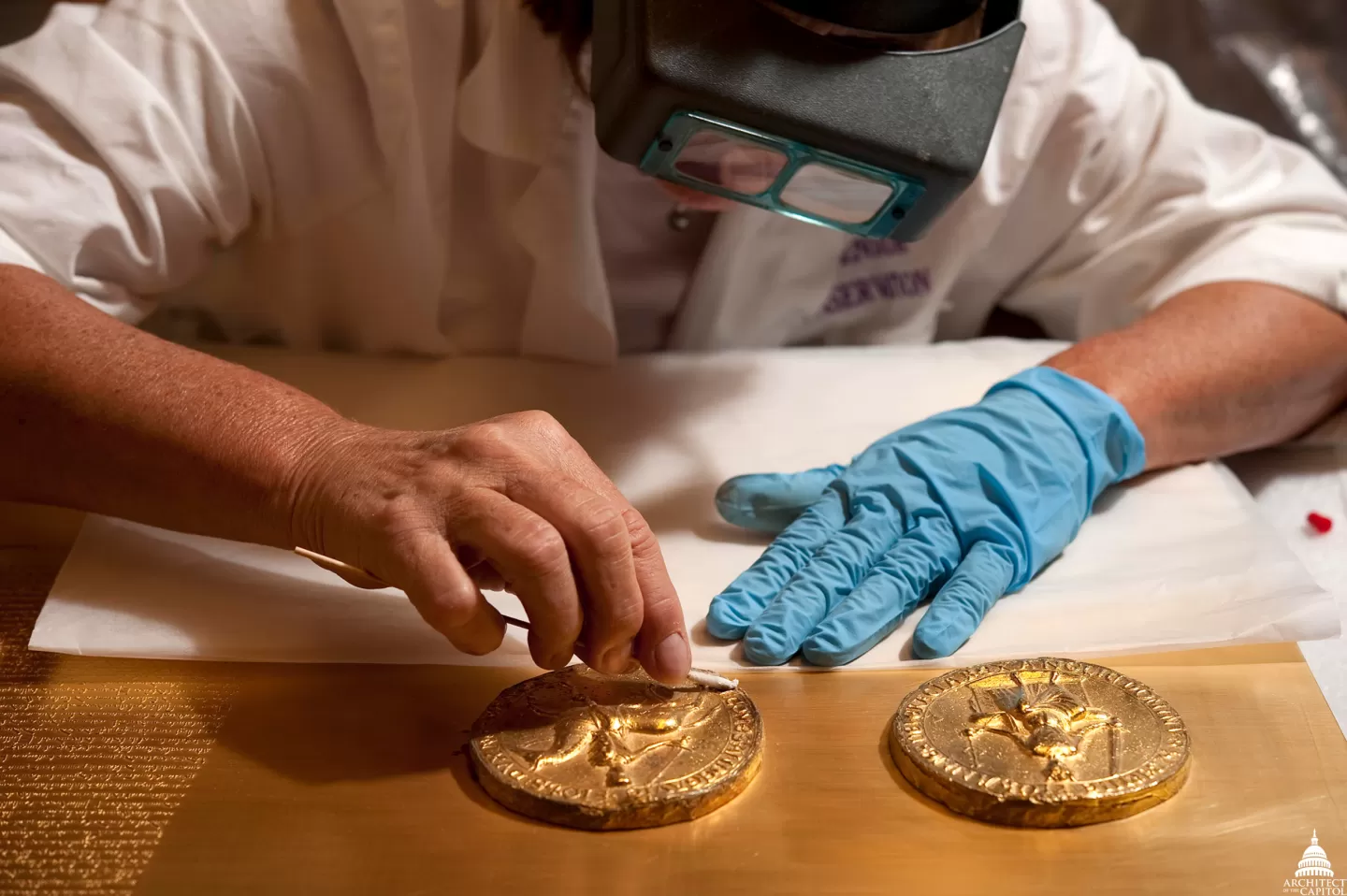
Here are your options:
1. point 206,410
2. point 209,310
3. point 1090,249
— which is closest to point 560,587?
point 206,410

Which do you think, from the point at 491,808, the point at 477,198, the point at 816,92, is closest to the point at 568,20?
the point at 477,198

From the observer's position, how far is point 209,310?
132cm

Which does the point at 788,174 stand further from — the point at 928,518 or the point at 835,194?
the point at 928,518

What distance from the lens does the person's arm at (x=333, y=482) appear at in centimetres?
76

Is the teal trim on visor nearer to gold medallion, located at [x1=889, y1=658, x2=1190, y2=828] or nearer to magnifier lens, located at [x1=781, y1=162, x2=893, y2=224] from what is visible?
magnifier lens, located at [x1=781, y1=162, x2=893, y2=224]

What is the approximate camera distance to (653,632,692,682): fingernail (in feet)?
2.54

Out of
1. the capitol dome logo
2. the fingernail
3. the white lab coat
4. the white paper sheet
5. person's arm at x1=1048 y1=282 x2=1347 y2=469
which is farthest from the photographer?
person's arm at x1=1048 y1=282 x2=1347 y2=469

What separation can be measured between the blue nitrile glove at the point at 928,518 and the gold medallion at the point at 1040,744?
0.07 meters

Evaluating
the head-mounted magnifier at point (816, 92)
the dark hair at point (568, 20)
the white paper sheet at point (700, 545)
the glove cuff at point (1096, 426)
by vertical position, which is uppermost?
the head-mounted magnifier at point (816, 92)

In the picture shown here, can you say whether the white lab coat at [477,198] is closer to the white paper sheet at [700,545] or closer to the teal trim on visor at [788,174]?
the white paper sheet at [700,545]

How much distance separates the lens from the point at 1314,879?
0.68 metres

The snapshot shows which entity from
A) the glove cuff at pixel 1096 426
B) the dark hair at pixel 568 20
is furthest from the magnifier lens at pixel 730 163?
the glove cuff at pixel 1096 426

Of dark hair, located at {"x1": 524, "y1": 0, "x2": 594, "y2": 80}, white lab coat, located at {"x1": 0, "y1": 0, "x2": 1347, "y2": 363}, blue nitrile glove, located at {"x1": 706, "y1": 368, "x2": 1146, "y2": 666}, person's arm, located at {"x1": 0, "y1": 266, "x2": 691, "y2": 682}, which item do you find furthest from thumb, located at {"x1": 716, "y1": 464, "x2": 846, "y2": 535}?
dark hair, located at {"x1": 524, "y1": 0, "x2": 594, "y2": 80}

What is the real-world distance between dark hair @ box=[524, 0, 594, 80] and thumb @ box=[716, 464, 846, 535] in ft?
1.44
